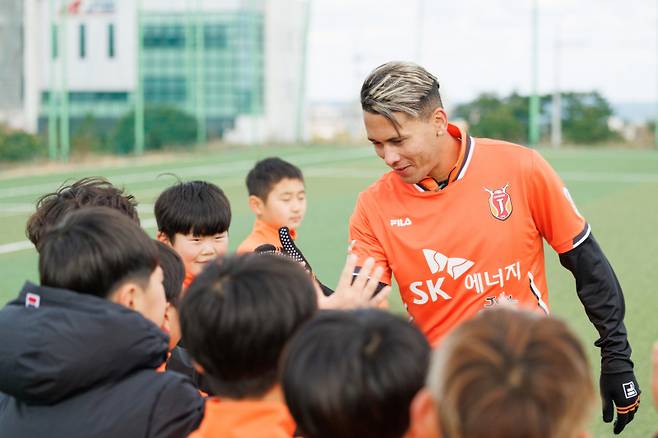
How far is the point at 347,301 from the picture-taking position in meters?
2.65

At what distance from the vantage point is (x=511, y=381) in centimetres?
147

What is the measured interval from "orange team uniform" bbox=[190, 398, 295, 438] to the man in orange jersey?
1299 millimetres

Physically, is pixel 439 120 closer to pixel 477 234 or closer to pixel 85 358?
pixel 477 234

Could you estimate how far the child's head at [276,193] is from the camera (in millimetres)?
5809

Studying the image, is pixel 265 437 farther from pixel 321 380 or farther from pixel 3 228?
pixel 3 228

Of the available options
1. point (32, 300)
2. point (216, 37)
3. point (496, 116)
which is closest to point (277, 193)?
point (32, 300)

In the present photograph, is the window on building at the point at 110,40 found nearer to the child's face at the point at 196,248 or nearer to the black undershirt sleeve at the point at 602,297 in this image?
the child's face at the point at 196,248

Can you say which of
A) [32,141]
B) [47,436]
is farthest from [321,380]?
[32,141]

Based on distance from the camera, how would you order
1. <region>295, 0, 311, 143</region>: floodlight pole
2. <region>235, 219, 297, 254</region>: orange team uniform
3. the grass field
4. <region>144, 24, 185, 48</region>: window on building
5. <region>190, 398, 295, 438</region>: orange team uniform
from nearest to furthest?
<region>190, 398, 295, 438</region>: orange team uniform → <region>235, 219, 297, 254</region>: orange team uniform → the grass field → <region>295, 0, 311, 143</region>: floodlight pole → <region>144, 24, 185, 48</region>: window on building

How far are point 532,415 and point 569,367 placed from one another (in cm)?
11

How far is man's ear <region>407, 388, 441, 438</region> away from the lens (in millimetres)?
1579

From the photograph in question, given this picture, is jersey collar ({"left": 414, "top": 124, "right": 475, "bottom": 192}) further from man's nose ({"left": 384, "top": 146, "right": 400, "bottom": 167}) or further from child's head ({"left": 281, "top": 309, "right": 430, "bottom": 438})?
child's head ({"left": 281, "top": 309, "right": 430, "bottom": 438})

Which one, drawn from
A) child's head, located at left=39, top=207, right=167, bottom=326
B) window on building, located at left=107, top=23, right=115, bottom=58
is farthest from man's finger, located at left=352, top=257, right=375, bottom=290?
window on building, located at left=107, top=23, right=115, bottom=58

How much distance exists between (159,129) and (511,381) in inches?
989
